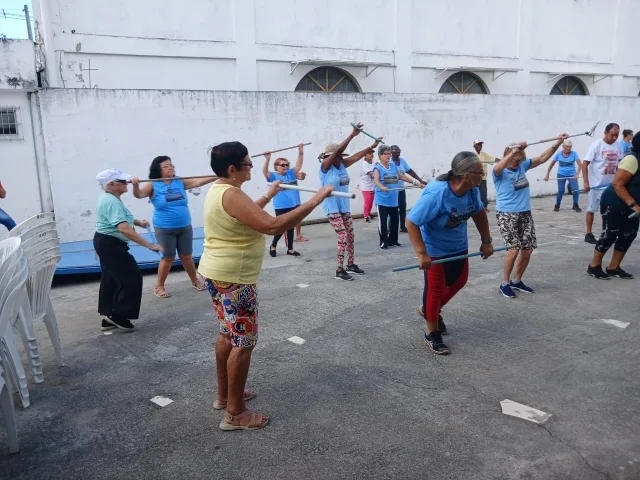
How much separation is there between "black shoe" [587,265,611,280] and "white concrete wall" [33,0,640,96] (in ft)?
28.1

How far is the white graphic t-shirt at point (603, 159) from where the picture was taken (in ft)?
27.2

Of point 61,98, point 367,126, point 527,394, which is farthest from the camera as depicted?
point 367,126

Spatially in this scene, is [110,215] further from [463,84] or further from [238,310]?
[463,84]

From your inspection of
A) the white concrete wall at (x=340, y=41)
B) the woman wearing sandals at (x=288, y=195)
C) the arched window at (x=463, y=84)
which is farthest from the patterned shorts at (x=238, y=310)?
the arched window at (x=463, y=84)

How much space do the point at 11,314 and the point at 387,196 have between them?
6.15 meters

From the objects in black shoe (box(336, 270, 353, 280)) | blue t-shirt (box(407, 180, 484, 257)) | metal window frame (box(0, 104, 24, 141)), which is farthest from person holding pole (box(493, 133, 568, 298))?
metal window frame (box(0, 104, 24, 141))

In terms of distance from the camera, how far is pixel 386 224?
8.92 meters

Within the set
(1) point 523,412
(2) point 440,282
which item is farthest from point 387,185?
(1) point 523,412

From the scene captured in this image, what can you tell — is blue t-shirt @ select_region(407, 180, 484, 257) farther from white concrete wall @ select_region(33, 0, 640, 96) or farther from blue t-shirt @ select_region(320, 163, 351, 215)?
white concrete wall @ select_region(33, 0, 640, 96)

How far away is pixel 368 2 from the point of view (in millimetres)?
13867

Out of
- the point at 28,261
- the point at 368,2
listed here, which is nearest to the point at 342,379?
the point at 28,261

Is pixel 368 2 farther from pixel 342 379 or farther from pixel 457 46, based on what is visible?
pixel 342 379

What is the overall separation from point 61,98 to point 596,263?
8.71 metres

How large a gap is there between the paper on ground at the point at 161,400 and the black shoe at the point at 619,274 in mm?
5457
